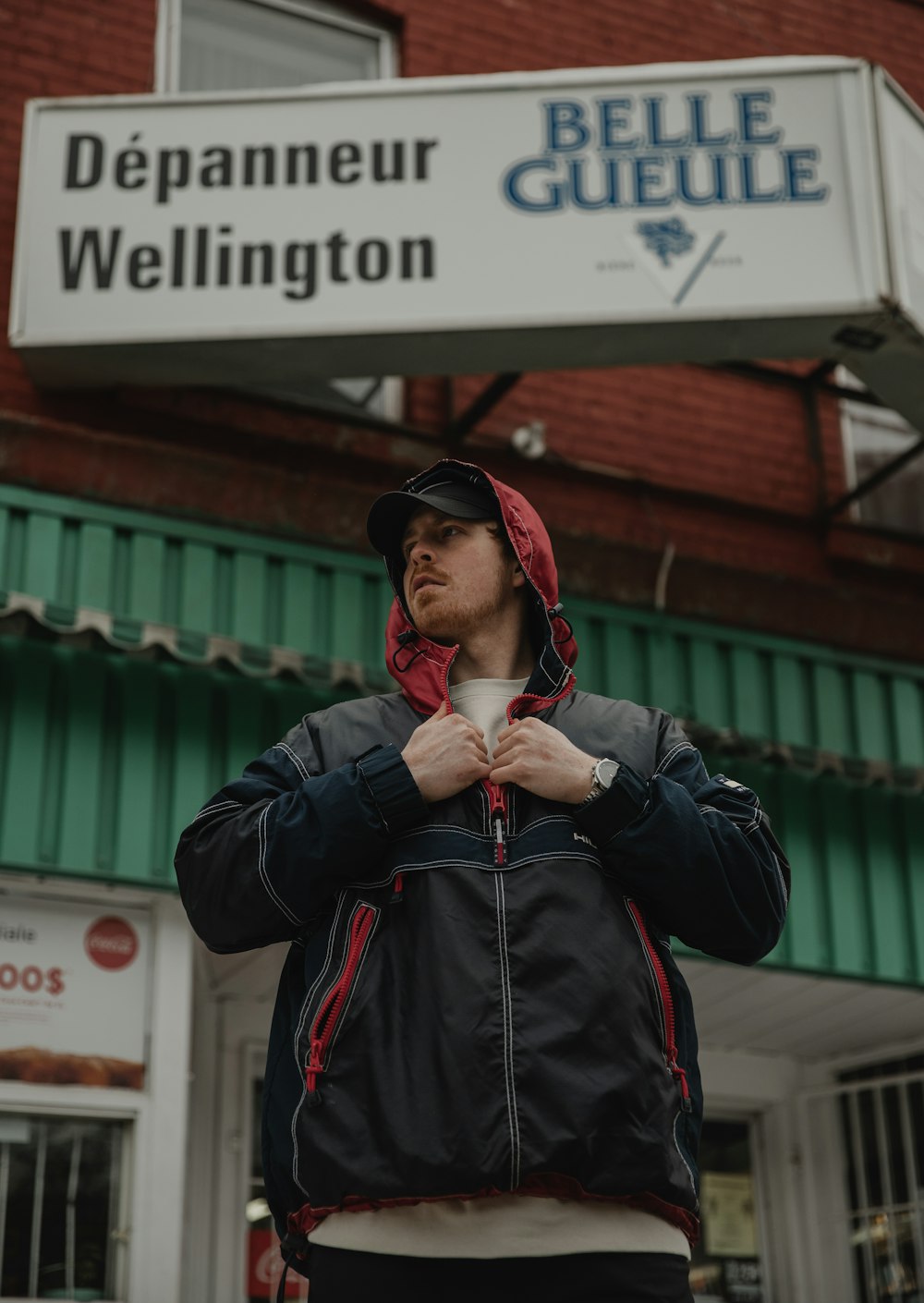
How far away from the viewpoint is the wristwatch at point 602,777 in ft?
8.71

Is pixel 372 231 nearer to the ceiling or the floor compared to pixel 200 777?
nearer to the ceiling

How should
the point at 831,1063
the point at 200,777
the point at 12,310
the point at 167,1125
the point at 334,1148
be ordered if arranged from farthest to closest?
the point at 831,1063
the point at 12,310
the point at 200,777
the point at 167,1125
the point at 334,1148

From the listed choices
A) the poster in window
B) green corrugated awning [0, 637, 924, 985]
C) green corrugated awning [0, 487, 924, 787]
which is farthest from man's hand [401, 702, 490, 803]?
the poster in window

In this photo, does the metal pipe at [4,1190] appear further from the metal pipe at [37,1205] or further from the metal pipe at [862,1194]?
the metal pipe at [862,1194]

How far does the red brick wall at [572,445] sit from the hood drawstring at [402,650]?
414cm

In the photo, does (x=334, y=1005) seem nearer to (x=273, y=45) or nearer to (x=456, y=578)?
(x=456, y=578)

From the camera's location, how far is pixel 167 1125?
598 cm

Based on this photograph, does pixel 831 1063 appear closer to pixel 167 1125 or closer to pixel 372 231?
pixel 167 1125

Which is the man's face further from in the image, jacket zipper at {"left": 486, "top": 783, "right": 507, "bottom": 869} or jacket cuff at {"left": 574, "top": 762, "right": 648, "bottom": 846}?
jacket cuff at {"left": 574, "top": 762, "right": 648, "bottom": 846}

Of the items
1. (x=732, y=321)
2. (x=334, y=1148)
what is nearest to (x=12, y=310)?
(x=732, y=321)

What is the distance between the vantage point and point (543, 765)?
8.82 feet

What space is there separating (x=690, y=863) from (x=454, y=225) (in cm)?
500

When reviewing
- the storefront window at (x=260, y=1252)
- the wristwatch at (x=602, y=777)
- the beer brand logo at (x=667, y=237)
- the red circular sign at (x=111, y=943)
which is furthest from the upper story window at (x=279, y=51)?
the wristwatch at (x=602, y=777)

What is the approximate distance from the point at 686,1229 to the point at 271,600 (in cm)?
470
